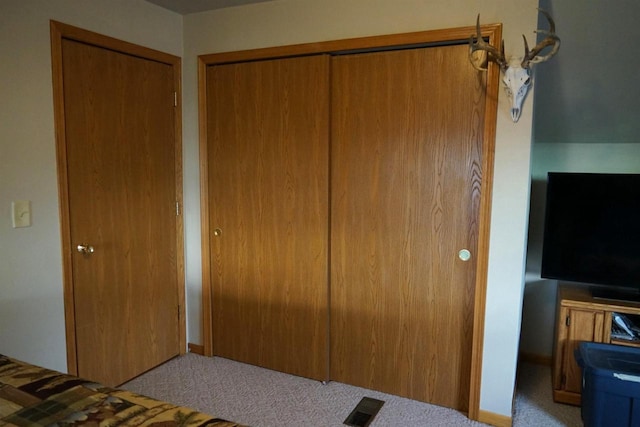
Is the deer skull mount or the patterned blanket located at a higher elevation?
the deer skull mount

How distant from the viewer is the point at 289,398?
2.61 meters

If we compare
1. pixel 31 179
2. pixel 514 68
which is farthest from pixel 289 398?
pixel 514 68

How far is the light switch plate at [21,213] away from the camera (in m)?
2.11

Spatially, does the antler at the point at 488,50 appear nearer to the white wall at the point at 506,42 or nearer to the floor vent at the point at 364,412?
the white wall at the point at 506,42

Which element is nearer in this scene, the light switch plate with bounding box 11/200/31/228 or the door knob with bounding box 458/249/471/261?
the light switch plate with bounding box 11/200/31/228

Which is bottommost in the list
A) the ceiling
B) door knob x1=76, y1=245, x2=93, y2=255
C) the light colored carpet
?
the light colored carpet

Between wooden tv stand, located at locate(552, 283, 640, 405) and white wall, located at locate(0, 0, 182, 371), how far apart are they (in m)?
2.68

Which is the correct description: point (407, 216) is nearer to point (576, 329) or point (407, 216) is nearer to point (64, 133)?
point (576, 329)

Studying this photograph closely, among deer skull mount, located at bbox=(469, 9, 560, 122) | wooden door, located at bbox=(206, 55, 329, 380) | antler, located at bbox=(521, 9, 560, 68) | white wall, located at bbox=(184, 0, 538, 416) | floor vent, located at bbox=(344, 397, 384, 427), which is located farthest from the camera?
wooden door, located at bbox=(206, 55, 329, 380)

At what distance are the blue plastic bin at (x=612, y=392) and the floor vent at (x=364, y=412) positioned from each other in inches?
40.5

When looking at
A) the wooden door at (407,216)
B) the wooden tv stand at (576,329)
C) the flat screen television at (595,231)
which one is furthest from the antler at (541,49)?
the wooden tv stand at (576,329)

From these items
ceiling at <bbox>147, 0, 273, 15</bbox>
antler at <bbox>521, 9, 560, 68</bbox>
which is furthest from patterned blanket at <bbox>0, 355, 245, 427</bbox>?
ceiling at <bbox>147, 0, 273, 15</bbox>

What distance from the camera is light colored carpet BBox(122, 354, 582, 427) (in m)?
2.40

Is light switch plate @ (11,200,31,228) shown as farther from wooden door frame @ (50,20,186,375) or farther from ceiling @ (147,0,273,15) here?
ceiling @ (147,0,273,15)
